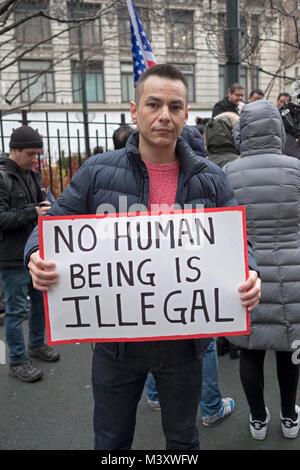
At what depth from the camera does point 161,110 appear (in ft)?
5.61

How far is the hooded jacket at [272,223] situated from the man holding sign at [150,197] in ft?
2.06

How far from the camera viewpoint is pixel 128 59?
998 inches

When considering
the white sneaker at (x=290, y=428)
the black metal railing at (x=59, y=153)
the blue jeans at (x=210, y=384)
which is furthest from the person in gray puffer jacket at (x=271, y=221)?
the black metal railing at (x=59, y=153)

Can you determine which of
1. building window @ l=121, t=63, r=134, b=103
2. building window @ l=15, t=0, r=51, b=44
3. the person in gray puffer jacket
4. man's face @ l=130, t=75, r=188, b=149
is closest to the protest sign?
man's face @ l=130, t=75, r=188, b=149

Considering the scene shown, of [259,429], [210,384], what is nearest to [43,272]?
[210,384]

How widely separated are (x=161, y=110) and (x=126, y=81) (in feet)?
85.0

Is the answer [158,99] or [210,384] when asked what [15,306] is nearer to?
[210,384]

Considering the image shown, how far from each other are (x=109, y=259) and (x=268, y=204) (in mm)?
1184

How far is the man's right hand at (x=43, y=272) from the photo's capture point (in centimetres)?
163

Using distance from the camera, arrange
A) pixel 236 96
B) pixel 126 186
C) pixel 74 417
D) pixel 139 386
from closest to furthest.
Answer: pixel 126 186 → pixel 139 386 → pixel 74 417 → pixel 236 96

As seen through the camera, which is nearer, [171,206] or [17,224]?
[171,206]

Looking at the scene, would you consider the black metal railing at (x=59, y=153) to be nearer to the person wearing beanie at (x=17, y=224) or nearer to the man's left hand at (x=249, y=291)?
the person wearing beanie at (x=17, y=224)

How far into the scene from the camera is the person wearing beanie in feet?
10.9

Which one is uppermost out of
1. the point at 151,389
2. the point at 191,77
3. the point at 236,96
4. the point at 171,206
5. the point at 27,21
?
the point at 191,77
